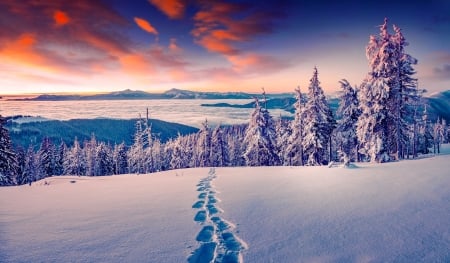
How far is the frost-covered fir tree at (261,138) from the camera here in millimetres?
43003

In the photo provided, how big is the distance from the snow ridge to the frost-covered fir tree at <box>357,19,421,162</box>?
2522cm

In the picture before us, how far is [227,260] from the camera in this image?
4.57m

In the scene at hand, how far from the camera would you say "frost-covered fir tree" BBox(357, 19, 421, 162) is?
27.7m

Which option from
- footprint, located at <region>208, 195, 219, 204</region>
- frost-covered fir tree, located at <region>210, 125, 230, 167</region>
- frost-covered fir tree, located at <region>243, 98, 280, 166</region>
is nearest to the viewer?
footprint, located at <region>208, 195, 219, 204</region>

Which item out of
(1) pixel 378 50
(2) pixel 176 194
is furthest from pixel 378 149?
(2) pixel 176 194

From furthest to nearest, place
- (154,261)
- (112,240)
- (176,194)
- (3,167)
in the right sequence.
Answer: (3,167) → (176,194) → (112,240) → (154,261)

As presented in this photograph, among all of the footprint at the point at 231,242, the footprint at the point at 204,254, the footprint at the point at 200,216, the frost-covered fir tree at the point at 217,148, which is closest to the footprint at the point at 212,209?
the footprint at the point at 200,216

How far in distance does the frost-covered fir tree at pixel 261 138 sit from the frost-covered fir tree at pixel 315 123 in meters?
6.18

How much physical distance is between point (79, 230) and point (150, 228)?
145 cm

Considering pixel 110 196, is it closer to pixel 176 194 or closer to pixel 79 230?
pixel 176 194

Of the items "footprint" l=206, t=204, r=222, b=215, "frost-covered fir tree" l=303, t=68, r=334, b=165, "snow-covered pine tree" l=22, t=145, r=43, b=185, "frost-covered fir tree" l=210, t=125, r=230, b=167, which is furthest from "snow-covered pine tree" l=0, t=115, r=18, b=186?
"snow-covered pine tree" l=22, t=145, r=43, b=185

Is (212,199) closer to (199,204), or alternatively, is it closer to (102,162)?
(199,204)

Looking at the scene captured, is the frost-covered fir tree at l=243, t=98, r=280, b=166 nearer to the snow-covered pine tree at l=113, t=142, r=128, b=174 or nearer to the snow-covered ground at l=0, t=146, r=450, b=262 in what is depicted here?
the snow-covered ground at l=0, t=146, r=450, b=262

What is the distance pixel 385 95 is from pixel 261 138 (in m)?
19.0
